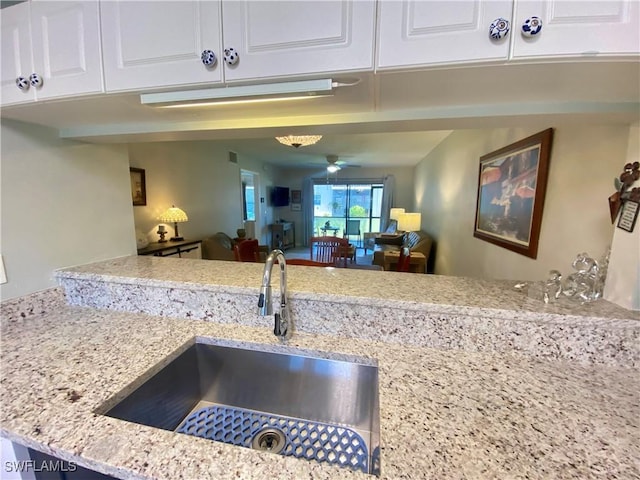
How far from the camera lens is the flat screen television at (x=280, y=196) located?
754 centimetres

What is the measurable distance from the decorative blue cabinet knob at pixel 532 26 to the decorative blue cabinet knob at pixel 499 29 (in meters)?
0.03

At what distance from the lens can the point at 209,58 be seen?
719 mm

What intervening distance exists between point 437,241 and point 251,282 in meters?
3.96

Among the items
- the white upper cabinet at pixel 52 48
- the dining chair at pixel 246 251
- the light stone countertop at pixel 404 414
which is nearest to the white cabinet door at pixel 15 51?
the white upper cabinet at pixel 52 48

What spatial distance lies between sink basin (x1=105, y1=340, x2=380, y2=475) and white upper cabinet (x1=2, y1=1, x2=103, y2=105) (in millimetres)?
928

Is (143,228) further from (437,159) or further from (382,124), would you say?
(437,159)

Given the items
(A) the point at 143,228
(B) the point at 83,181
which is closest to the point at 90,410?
(B) the point at 83,181

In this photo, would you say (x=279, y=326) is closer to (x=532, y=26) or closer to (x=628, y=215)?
(x=532, y=26)

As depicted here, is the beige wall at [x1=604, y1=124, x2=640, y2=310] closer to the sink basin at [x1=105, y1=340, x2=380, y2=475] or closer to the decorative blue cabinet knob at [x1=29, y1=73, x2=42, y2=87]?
the sink basin at [x1=105, y1=340, x2=380, y2=475]

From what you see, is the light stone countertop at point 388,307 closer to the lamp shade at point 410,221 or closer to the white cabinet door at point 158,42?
the white cabinet door at point 158,42

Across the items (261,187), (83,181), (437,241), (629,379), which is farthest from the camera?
(261,187)

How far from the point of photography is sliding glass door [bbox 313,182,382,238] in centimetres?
805

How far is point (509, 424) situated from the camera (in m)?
0.60

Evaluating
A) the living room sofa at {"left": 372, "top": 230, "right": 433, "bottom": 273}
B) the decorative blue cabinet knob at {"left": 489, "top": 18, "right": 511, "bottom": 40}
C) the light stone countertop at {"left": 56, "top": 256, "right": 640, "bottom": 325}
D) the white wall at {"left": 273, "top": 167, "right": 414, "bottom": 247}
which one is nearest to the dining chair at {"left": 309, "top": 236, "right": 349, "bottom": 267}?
the living room sofa at {"left": 372, "top": 230, "right": 433, "bottom": 273}
